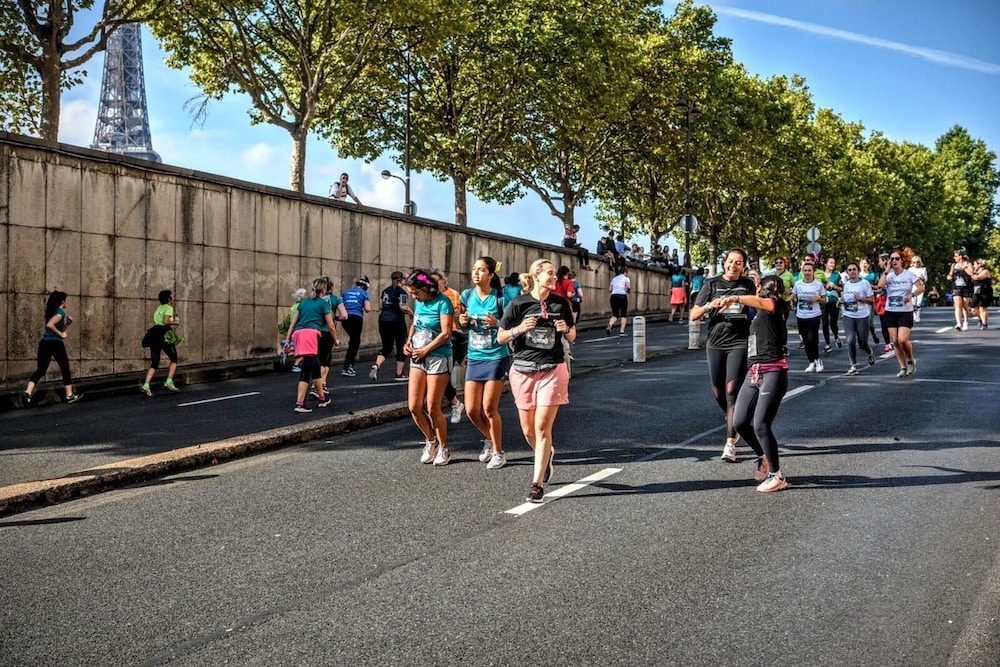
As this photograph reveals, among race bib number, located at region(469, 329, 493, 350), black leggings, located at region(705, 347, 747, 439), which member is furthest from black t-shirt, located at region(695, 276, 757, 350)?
race bib number, located at region(469, 329, 493, 350)

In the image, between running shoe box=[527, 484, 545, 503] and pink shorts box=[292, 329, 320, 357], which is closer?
running shoe box=[527, 484, 545, 503]

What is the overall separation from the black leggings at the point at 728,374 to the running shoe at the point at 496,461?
1995 mm

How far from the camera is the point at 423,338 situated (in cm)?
Result: 930

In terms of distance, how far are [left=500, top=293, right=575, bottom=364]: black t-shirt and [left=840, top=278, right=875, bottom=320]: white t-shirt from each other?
31.3ft

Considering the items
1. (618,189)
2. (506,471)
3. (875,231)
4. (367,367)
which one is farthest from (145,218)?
(875,231)

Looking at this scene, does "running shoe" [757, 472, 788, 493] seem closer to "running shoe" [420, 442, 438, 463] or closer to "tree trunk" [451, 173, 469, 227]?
"running shoe" [420, 442, 438, 463]

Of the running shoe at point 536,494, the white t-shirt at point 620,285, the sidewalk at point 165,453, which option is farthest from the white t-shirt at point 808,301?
the white t-shirt at point 620,285

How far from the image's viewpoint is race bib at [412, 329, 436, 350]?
9273 mm

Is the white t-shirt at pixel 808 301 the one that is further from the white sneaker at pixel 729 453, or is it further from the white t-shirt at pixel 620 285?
the white t-shirt at pixel 620 285

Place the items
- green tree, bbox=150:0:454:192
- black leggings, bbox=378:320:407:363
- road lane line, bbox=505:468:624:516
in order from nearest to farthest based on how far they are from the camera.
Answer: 1. road lane line, bbox=505:468:624:516
2. black leggings, bbox=378:320:407:363
3. green tree, bbox=150:0:454:192

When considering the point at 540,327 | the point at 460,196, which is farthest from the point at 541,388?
the point at 460,196

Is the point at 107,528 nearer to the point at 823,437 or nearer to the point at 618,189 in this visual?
the point at 823,437

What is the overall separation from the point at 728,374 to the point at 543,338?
236 cm

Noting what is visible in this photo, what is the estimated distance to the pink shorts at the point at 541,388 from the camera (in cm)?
784
